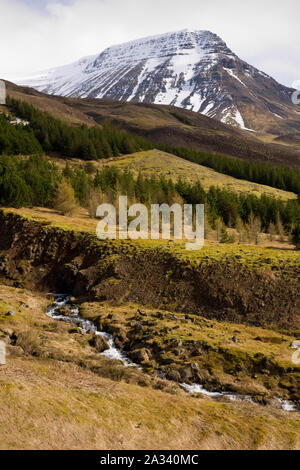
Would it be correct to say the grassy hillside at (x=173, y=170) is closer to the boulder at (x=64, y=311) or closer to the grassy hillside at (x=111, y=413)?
the boulder at (x=64, y=311)

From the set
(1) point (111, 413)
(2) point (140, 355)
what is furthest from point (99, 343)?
(1) point (111, 413)

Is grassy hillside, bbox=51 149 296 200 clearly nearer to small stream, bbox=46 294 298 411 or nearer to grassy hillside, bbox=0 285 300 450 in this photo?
small stream, bbox=46 294 298 411

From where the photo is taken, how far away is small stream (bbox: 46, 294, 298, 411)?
2253 centimetres

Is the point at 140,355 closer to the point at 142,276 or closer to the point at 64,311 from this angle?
the point at 64,311

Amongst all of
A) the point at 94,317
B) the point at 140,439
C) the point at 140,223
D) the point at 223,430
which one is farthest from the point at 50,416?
the point at 140,223

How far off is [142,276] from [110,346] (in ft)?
38.5

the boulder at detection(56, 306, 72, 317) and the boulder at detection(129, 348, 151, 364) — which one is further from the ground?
the boulder at detection(56, 306, 72, 317)

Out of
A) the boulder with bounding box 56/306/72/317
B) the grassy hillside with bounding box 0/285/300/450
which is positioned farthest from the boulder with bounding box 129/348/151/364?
the boulder with bounding box 56/306/72/317

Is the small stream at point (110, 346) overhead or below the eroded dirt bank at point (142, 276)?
below

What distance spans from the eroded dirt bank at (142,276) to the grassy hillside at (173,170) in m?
63.4

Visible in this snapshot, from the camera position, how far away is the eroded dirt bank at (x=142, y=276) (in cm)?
3338

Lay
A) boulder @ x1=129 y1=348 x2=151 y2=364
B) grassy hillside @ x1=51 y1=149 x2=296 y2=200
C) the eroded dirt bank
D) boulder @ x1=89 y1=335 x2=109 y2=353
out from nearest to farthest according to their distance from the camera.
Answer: boulder @ x1=129 y1=348 x2=151 y2=364, boulder @ x1=89 y1=335 x2=109 y2=353, the eroded dirt bank, grassy hillside @ x1=51 y1=149 x2=296 y2=200

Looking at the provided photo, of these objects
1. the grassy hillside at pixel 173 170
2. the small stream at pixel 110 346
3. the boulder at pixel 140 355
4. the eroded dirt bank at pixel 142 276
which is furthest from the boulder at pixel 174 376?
the grassy hillside at pixel 173 170

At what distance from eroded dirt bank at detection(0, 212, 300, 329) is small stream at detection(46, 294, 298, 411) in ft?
8.39
